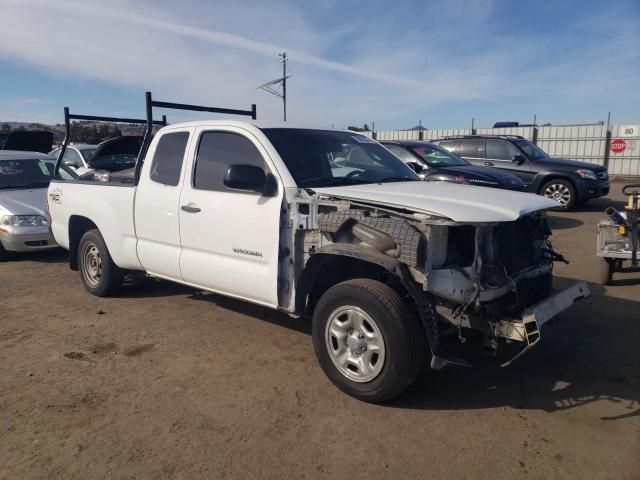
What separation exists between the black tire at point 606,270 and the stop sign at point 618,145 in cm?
2004

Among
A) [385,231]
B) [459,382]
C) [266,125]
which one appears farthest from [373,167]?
[459,382]

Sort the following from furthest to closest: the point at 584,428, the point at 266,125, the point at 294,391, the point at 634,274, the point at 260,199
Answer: the point at 634,274 < the point at 266,125 < the point at 260,199 < the point at 294,391 < the point at 584,428

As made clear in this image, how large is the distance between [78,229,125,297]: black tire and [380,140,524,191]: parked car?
5094 mm

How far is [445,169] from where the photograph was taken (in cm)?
1005

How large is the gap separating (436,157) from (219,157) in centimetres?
707

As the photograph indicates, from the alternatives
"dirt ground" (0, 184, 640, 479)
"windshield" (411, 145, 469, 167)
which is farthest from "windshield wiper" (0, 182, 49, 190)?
"windshield" (411, 145, 469, 167)

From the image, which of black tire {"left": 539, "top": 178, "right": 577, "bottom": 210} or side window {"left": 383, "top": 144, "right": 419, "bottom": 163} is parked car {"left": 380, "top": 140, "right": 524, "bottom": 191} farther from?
black tire {"left": 539, "top": 178, "right": 577, "bottom": 210}

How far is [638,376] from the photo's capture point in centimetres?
405

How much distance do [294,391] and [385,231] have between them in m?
1.37

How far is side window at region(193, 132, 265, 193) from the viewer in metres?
4.53

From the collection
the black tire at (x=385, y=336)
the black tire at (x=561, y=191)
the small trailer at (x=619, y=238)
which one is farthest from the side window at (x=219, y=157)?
the black tire at (x=561, y=191)

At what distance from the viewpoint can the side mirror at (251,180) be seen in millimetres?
4047

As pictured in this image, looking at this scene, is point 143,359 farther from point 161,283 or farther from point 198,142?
point 161,283

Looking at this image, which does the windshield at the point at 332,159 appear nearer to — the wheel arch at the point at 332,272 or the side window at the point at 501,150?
the wheel arch at the point at 332,272
